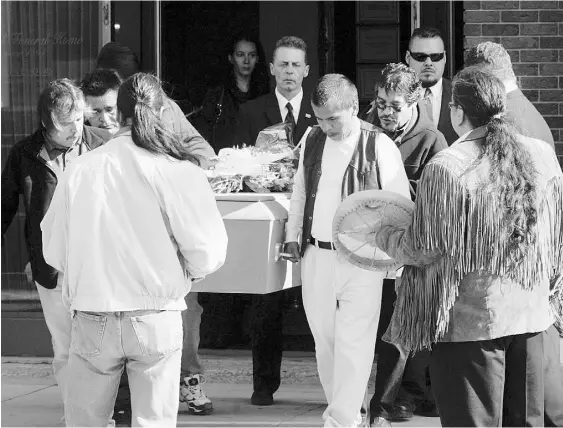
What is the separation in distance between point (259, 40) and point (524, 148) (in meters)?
4.50

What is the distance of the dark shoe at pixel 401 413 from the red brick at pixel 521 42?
8.78 ft

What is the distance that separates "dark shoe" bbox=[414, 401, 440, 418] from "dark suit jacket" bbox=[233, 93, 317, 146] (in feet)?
5.83

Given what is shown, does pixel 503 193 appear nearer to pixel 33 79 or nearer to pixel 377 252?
pixel 377 252

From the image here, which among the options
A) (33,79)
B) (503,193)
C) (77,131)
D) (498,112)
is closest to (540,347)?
(503,193)

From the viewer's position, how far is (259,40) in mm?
8094

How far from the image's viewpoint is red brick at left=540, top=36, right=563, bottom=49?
7.14 m

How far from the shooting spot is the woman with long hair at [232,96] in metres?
7.33

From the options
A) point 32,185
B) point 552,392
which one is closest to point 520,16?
point 552,392

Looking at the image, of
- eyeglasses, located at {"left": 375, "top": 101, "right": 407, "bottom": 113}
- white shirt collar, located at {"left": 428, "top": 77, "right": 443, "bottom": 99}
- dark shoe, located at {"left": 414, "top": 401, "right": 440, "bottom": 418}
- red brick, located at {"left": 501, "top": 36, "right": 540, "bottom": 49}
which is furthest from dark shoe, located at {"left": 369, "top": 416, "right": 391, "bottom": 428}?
red brick, located at {"left": 501, "top": 36, "right": 540, "bottom": 49}

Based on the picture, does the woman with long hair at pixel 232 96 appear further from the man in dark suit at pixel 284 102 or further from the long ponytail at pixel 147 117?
the long ponytail at pixel 147 117

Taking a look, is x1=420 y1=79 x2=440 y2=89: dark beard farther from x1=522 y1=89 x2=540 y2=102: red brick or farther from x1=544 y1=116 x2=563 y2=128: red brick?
x1=544 y1=116 x2=563 y2=128: red brick

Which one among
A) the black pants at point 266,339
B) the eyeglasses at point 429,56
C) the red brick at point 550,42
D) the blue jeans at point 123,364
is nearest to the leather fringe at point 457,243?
the blue jeans at point 123,364

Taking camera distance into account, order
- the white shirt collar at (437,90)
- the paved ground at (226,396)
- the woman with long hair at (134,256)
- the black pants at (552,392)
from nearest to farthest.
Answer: the woman with long hair at (134,256), the black pants at (552,392), the paved ground at (226,396), the white shirt collar at (437,90)

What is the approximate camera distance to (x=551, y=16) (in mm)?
7156
